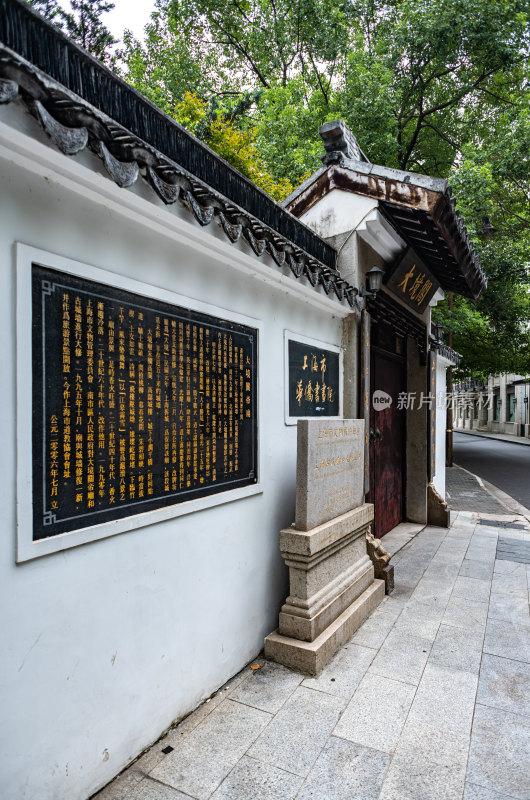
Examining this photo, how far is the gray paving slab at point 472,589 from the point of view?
15.0 feet

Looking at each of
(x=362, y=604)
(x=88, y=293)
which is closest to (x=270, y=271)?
(x=88, y=293)

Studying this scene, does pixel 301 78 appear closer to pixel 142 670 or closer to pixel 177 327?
pixel 177 327

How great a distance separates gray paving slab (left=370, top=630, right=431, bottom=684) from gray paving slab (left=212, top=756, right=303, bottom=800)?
3.81ft

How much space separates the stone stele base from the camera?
321 cm

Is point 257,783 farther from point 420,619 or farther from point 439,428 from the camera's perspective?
point 439,428

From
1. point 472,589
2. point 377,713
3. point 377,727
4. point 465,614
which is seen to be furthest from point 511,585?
point 377,727

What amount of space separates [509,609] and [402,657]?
1.58 meters

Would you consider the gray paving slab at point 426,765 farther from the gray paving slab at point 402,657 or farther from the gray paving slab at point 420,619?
the gray paving slab at point 420,619

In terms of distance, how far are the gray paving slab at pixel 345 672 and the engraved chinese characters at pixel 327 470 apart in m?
0.99

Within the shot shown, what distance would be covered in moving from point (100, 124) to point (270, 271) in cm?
171

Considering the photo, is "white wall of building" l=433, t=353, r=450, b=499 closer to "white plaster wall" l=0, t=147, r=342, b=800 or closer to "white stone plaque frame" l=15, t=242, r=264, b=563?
"white plaster wall" l=0, t=147, r=342, b=800

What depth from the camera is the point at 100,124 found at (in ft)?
5.84

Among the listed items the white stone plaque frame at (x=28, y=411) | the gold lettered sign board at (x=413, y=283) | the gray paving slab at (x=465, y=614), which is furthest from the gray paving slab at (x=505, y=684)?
the gold lettered sign board at (x=413, y=283)

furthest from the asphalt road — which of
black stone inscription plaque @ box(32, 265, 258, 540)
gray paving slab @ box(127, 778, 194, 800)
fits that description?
gray paving slab @ box(127, 778, 194, 800)
